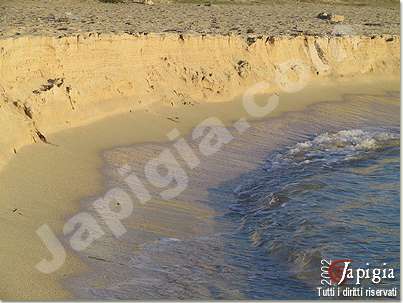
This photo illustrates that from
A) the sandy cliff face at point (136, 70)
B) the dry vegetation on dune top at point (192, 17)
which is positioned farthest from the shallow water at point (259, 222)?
the dry vegetation on dune top at point (192, 17)

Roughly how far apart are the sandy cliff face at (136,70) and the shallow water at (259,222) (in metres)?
1.32

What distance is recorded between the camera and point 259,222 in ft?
26.9

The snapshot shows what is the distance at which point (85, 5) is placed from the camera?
21.2m

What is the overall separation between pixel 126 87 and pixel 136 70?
0.49 m

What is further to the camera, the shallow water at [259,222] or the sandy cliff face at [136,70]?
the sandy cliff face at [136,70]

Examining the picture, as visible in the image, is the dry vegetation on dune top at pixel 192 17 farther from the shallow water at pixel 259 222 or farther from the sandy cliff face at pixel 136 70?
the shallow water at pixel 259 222

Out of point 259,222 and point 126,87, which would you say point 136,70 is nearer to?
point 126,87

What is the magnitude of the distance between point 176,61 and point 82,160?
15.1ft

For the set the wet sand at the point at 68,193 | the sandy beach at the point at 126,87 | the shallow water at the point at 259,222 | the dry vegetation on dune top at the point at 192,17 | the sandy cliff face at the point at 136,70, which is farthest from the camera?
the dry vegetation on dune top at the point at 192,17

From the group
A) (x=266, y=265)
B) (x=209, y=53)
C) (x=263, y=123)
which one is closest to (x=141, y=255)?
(x=266, y=265)

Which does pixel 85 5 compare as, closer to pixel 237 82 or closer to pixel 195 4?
pixel 195 4

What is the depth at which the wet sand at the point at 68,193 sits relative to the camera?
628cm

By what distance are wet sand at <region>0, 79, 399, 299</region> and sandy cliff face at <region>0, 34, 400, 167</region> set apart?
1.12 feet

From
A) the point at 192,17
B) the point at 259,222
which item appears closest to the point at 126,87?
the point at 259,222
